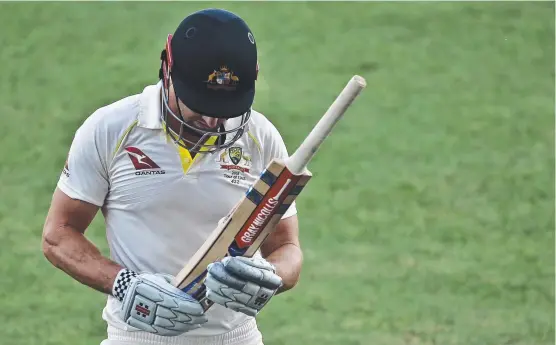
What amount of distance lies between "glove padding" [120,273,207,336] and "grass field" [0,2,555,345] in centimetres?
411

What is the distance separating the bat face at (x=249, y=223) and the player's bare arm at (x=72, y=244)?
1.32 ft

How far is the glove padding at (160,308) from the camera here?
17.1 ft

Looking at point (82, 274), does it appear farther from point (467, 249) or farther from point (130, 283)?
point (467, 249)

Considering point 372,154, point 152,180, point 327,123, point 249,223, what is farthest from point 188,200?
point 372,154

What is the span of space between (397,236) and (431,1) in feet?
16.9

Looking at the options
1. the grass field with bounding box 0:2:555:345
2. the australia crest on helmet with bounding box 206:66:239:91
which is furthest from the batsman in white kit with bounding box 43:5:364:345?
the grass field with bounding box 0:2:555:345

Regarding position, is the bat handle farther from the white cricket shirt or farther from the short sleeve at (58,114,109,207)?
the short sleeve at (58,114,109,207)

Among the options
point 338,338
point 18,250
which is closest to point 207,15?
point 338,338

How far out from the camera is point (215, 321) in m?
5.74

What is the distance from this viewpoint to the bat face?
5.09 metres

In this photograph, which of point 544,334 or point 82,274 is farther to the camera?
point 544,334

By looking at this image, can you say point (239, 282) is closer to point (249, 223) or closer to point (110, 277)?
point (249, 223)

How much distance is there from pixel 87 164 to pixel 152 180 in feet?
0.91

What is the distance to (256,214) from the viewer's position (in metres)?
5.18
